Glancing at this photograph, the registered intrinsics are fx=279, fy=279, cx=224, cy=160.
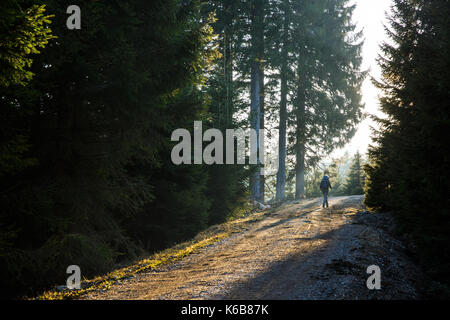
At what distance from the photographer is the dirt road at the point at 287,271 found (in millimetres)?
4742

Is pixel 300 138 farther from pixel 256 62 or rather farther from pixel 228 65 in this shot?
pixel 228 65

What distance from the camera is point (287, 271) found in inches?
225

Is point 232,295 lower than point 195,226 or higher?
higher

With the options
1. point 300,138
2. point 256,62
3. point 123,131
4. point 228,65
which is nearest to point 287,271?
point 123,131

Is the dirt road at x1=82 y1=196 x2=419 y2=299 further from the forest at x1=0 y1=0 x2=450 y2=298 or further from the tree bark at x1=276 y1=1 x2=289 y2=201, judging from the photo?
the tree bark at x1=276 y1=1 x2=289 y2=201

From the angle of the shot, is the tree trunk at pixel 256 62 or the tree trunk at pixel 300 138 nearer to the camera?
the tree trunk at pixel 256 62

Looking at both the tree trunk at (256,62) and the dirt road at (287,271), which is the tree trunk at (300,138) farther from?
the dirt road at (287,271)

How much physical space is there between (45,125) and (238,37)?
62.3 feet

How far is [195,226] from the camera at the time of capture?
557 inches

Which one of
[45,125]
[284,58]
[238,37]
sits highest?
[238,37]

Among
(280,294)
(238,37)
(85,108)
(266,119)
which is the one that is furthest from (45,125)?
(266,119)

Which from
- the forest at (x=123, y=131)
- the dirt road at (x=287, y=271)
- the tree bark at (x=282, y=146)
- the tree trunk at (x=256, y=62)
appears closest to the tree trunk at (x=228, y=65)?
the tree trunk at (x=256, y=62)
